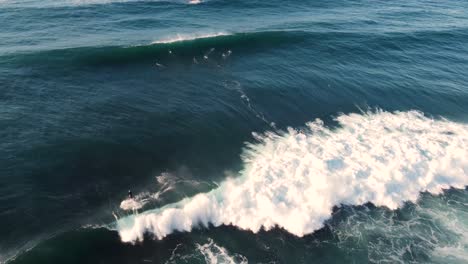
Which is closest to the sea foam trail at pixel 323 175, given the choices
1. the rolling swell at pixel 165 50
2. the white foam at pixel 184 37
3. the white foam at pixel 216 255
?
the white foam at pixel 216 255

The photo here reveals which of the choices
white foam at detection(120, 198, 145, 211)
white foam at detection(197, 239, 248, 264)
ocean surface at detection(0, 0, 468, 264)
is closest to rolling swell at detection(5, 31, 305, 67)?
ocean surface at detection(0, 0, 468, 264)

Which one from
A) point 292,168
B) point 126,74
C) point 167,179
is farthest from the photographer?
point 126,74

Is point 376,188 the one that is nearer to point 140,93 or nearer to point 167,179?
point 167,179

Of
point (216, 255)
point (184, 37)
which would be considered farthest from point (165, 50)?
point (216, 255)

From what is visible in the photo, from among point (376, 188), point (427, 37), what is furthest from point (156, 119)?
point (427, 37)

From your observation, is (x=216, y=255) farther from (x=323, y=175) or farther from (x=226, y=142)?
(x=226, y=142)

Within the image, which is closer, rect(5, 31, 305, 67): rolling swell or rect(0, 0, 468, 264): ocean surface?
rect(0, 0, 468, 264): ocean surface

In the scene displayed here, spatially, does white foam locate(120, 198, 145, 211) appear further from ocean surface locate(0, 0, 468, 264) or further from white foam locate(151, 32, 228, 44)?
white foam locate(151, 32, 228, 44)
